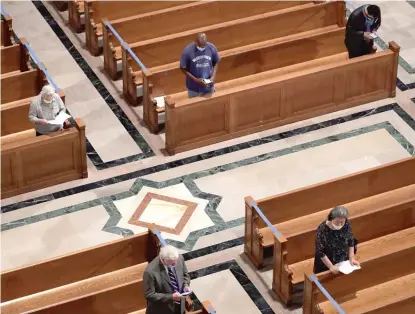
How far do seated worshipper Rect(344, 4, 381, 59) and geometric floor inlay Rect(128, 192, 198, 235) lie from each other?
3404 mm

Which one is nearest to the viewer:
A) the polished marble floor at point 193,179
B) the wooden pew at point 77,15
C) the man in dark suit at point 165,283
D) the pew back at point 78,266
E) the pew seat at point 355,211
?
the man in dark suit at point 165,283

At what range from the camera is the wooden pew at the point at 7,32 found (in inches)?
671

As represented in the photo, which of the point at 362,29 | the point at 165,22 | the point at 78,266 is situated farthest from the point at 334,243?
the point at 165,22

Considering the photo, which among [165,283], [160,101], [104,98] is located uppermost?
[165,283]

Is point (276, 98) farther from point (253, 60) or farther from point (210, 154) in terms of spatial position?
point (210, 154)

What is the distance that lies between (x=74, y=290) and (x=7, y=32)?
551 cm

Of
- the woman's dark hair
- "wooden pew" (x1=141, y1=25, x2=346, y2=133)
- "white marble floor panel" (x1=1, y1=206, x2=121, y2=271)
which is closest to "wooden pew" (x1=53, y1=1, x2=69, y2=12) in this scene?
"wooden pew" (x1=141, y1=25, x2=346, y2=133)

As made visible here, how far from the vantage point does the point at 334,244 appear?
12180mm

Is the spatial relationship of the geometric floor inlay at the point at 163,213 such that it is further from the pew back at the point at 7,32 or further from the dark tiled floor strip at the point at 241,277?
the pew back at the point at 7,32

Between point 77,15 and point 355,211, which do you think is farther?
point 77,15

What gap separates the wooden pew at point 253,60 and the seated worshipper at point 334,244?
4.32 meters

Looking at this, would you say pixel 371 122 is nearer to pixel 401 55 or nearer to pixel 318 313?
pixel 401 55

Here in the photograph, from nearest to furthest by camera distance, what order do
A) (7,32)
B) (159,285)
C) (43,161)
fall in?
(159,285), (43,161), (7,32)

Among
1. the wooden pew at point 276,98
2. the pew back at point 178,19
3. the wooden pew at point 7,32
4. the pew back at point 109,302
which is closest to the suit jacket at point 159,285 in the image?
the pew back at point 109,302
